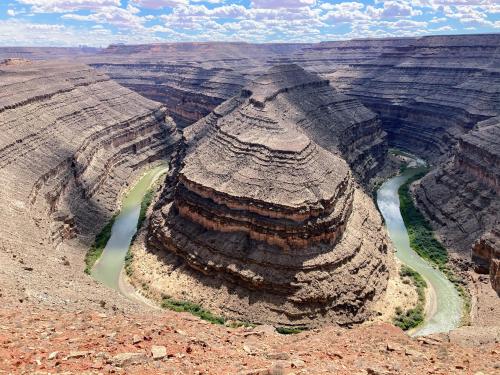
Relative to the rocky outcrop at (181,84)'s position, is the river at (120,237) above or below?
below

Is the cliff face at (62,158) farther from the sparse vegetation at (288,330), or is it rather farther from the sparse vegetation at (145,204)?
the sparse vegetation at (288,330)

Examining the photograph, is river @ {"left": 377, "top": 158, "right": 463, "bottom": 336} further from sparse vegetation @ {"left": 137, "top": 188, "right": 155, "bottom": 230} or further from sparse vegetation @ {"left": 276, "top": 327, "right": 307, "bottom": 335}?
sparse vegetation @ {"left": 137, "top": 188, "right": 155, "bottom": 230}

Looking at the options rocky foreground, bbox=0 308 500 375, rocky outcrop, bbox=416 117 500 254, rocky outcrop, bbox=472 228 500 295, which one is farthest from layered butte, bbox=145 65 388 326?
rocky foreground, bbox=0 308 500 375

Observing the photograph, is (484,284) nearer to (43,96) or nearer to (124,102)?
(43,96)

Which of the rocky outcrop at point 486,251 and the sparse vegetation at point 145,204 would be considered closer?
the rocky outcrop at point 486,251

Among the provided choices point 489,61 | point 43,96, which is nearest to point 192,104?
point 43,96

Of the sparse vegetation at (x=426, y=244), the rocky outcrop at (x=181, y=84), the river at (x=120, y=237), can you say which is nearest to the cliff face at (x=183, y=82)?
the rocky outcrop at (x=181, y=84)

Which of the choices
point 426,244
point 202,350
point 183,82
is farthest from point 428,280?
point 183,82
